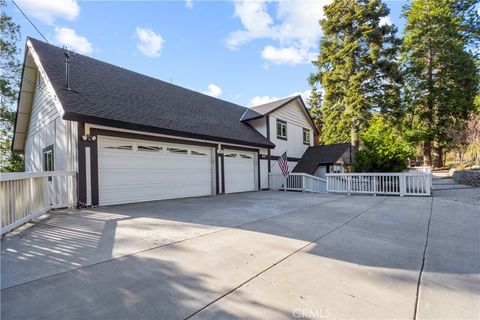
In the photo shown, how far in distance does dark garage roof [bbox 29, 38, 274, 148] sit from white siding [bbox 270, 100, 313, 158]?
167 cm

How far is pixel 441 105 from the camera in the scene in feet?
65.3

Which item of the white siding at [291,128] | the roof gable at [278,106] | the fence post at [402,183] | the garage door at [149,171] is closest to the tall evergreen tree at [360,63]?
the roof gable at [278,106]

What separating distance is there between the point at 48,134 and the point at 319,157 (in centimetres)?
1492

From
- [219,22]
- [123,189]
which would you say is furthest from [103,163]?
[219,22]

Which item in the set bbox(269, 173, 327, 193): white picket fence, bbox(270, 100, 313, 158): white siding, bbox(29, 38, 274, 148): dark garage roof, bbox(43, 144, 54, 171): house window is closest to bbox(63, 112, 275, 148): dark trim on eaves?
bbox(29, 38, 274, 148): dark garage roof

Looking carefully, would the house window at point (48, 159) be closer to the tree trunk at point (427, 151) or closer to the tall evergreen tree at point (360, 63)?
the tall evergreen tree at point (360, 63)

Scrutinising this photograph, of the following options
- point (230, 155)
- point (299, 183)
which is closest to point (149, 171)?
point (230, 155)

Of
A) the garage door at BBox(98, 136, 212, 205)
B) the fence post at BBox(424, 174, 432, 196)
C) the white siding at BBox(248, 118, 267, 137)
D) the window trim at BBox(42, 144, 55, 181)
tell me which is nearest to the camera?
the garage door at BBox(98, 136, 212, 205)

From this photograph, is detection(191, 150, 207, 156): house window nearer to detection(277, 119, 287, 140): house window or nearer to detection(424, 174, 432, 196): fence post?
detection(277, 119, 287, 140): house window

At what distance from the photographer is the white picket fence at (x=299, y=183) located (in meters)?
12.8

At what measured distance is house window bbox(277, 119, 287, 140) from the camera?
15825mm

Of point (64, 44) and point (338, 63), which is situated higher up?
point (338, 63)

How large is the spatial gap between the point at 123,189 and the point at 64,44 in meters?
6.28

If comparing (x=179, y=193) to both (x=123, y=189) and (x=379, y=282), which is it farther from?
(x=379, y=282)
